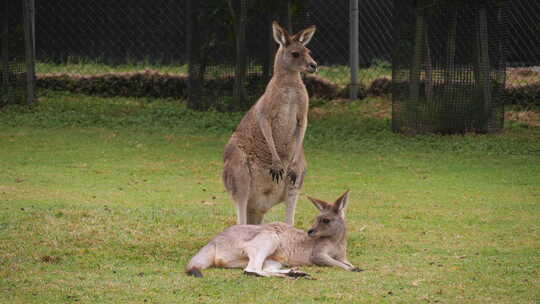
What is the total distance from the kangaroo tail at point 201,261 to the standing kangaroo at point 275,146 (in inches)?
34.4

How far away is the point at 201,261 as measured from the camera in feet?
18.1

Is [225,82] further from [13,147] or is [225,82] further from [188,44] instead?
[13,147]

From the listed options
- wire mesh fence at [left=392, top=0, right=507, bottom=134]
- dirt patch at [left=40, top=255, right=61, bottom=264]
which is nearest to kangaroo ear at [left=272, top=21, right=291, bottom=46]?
dirt patch at [left=40, top=255, right=61, bottom=264]

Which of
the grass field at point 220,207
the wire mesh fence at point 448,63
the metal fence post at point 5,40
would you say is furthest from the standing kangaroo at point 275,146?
the metal fence post at point 5,40

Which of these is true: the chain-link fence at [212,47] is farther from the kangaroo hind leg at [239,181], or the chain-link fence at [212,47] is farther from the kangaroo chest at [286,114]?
the kangaroo hind leg at [239,181]

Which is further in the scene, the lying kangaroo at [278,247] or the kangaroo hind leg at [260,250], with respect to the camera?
the lying kangaroo at [278,247]

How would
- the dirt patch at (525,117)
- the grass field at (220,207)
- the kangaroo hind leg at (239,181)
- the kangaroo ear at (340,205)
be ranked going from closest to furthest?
the grass field at (220,207)
the kangaroo ear at (340,205)
the kangaroo hind leg at (239,181)
the dirt patch at (525,117)

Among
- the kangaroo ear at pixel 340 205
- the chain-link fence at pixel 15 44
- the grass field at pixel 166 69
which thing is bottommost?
the kangaroo ear at pixel 340 205

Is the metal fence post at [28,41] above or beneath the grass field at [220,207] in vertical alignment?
above

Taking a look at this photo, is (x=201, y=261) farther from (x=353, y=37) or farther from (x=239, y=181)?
(x=353, y=37)

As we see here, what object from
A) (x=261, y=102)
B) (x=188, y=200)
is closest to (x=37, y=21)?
(x=188, y=200)

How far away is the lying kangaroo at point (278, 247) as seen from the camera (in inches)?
220

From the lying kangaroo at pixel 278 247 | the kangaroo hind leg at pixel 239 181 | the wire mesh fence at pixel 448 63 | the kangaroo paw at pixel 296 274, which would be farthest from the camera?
the wire mesh fence at pixel 448 63

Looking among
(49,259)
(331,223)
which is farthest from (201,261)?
(49,259)
